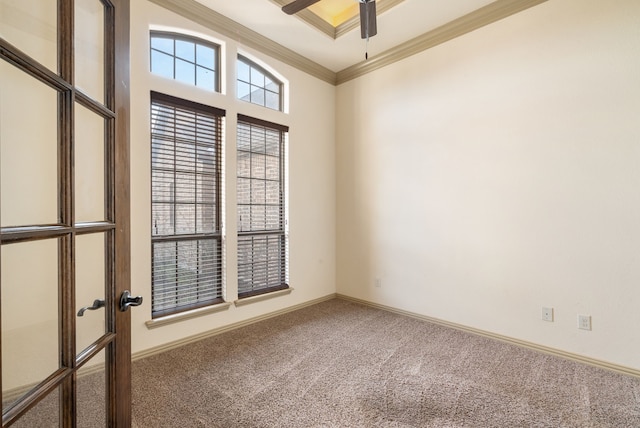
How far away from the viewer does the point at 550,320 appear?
8.56 ft

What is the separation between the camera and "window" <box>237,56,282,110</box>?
11.0 ft

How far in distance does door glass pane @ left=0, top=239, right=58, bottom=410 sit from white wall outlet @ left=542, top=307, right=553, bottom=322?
10.7ft

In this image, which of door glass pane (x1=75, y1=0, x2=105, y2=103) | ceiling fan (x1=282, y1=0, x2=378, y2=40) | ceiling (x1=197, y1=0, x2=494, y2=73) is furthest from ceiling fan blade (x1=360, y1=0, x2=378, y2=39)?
door glass pane (x1=75, y1=0, x2=105, y2=103)

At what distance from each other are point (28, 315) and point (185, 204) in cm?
221

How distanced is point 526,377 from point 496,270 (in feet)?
3.11

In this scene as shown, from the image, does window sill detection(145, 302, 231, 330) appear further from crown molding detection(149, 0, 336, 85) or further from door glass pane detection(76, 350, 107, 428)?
crown molding detection(149, 0, 336, 85)

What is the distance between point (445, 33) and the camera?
3.16 m

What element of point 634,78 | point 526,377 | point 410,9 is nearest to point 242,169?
point 410,9

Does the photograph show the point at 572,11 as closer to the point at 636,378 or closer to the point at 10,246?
the point at 636,378

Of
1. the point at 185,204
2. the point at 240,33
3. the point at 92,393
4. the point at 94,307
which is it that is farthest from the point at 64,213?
the point at 240,33

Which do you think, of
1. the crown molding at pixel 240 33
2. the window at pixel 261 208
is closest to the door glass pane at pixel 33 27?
the crown molding at pixel 240 33

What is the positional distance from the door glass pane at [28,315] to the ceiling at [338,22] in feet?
9.50

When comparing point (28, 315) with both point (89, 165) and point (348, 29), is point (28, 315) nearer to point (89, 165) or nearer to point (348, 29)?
point (89, 165)

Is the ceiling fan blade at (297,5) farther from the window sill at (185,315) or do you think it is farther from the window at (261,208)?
the window sill at (185,315)
